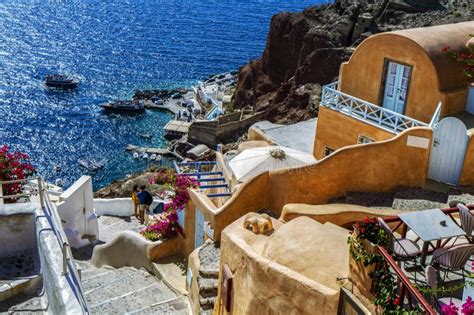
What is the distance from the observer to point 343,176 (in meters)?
17.7

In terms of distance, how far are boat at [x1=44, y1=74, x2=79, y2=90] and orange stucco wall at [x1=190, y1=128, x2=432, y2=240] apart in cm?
7250

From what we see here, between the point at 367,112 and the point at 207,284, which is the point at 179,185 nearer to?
the point at 207,284

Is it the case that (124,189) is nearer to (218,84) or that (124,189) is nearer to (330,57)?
(330,57)

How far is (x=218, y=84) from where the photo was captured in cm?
8906

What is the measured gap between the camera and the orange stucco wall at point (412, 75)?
19.0 m

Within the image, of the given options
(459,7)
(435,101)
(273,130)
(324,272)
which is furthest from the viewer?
(459,7)

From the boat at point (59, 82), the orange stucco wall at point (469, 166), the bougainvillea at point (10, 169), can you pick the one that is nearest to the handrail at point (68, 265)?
the bougainvillea at point (10, 169)

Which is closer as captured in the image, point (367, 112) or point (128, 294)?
point (128, 294)

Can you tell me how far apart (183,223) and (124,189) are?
63.7 ft

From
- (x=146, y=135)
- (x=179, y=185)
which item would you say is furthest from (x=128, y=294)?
(x=146, y=135)

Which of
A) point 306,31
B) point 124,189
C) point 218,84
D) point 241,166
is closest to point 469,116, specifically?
point 241,166

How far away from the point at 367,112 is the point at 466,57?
3841 millimetres

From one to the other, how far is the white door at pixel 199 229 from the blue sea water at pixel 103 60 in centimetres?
3997

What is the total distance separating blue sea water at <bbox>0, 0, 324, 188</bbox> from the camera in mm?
67125
